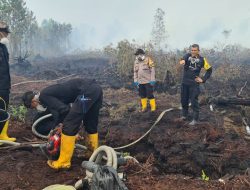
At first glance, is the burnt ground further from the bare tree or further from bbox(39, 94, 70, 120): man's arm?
the bare tree

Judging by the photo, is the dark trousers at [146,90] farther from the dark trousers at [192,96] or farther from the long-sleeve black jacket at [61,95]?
the long-sleeve black jacket at [61,95]

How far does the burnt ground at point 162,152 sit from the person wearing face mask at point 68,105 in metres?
0.34

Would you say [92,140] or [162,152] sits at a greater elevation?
[92,140]

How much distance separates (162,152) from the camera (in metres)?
7.13

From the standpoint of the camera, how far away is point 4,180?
4.75 meters

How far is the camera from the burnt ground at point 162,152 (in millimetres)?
4645

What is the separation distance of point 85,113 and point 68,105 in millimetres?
287

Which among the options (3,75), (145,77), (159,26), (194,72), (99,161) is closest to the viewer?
(99,161)

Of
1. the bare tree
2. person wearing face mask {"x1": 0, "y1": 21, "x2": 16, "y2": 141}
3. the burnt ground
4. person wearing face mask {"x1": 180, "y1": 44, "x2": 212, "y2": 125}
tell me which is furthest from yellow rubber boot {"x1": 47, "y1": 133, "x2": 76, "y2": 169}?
the bare tree

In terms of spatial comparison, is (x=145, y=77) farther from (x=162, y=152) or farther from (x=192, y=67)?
(x=162, y=152)

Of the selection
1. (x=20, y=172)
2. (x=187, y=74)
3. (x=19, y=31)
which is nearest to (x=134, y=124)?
(x=187, y=74)

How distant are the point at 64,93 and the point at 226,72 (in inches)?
477

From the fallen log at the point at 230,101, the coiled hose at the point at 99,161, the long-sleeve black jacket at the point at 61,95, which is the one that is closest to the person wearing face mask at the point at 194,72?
the fallen log at the point at 230,101

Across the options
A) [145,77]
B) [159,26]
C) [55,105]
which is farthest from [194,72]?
[159,26]
